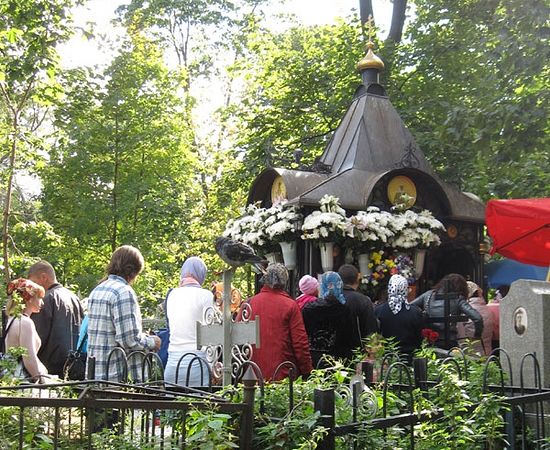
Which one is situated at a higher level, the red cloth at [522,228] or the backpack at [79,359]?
the red cloth at [522,228]

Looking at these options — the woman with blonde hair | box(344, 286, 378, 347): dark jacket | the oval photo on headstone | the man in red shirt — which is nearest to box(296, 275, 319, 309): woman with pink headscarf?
box(344, 286, 378, 347): dark jacket

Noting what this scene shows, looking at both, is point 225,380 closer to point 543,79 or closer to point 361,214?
point 361,214

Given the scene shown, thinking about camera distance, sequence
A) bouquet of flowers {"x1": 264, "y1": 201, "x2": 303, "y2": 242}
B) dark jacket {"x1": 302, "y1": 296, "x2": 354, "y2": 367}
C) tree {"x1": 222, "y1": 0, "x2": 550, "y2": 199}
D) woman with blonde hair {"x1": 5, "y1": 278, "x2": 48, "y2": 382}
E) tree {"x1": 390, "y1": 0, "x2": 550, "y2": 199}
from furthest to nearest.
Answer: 1. tree {"x1": 222, "y1": 0, "x2": 550, "y2": 199}
2. tree {"x1": 390, "y1": 0, "x2": 550, "y2": 199}
3. bouquet of flowers {"x1": 264, "y1": 201, "x2": 303, "y2": 242}
4. dark jacket {"x1": 302, "y1": 296, "x2": 354, "y2": 367}
5. woman with blonde hair {"x1": 5, "y1": 278, "x2": 48, "y2": 382}

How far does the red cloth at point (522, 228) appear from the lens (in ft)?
32.8

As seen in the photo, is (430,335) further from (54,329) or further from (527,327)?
(54,329)

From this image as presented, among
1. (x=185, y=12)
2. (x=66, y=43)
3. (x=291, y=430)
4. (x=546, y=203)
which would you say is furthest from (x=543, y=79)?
(x=185, y=12)

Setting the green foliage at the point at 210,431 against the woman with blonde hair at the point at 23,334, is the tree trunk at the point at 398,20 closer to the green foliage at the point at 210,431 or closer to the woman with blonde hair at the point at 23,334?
the woman with blonde hair at the point at 23,334

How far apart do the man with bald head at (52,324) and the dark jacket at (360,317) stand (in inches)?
105

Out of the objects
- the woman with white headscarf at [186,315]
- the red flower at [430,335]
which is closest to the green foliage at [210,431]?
the woman with white headscarf at [186,315]

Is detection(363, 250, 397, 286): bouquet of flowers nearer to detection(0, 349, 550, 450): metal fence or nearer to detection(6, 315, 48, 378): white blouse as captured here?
detection(0, 349, 550, 450): metal fence

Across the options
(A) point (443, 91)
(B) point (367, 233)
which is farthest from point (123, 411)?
(A) point (443, 91)

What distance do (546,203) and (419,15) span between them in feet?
33.5

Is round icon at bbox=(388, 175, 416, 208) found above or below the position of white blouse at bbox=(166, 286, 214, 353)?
above

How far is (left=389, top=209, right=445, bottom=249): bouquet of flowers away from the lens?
A: 11.1 metres
